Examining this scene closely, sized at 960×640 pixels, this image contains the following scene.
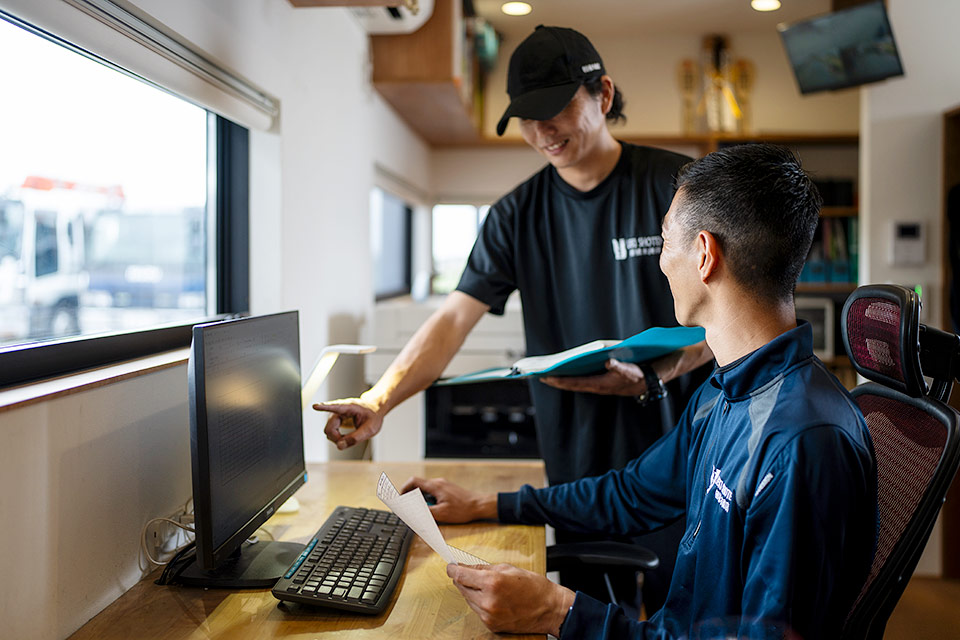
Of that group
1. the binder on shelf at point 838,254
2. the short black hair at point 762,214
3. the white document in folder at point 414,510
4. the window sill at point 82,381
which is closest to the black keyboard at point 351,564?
the white document in folder at point 414,510

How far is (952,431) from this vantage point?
1.01 metres

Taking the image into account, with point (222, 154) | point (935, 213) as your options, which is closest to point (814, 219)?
point (222, 154)

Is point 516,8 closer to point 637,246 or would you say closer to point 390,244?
point 390,244

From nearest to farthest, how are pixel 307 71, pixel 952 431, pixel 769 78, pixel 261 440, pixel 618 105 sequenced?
pixel 952 431
pixel 261 440
pixel 618 105
pixel 307 71
pixel 769 78

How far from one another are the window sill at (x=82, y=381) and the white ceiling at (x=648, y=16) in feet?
9.66

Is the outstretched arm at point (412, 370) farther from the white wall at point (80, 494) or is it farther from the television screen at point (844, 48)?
the television screen at point (844, 48)

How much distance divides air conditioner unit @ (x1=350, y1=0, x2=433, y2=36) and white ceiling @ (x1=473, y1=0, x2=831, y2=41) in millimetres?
1169

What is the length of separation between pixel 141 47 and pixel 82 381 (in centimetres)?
55

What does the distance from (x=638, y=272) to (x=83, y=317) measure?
3.82 feet

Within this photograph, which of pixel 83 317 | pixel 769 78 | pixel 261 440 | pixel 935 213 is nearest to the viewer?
pixel 261 440

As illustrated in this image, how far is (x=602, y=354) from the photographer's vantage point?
155 cm

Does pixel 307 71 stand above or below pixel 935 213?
above

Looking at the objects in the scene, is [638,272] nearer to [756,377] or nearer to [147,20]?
[756,377]

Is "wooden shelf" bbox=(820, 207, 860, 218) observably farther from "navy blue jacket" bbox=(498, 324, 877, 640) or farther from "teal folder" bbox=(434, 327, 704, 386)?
"navy blue jacket" bbox=(498, 324, 877, 640)
